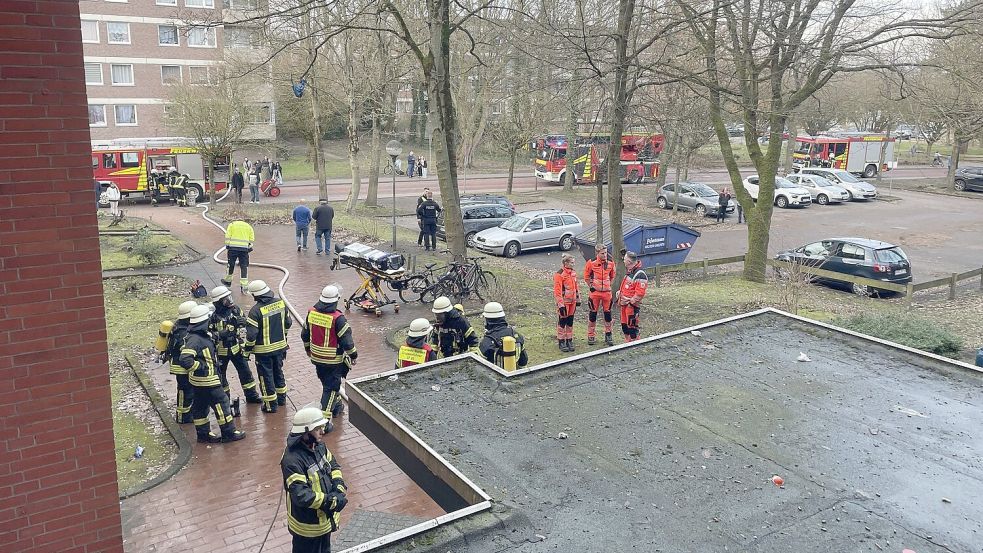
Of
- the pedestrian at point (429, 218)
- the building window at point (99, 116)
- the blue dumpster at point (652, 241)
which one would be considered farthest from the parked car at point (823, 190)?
the building window at point (99, 116)

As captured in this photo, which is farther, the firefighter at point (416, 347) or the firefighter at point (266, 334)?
the firefighter at point (266, 334)

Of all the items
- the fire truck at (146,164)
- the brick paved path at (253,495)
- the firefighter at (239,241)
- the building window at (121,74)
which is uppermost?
the building window at (121,74)

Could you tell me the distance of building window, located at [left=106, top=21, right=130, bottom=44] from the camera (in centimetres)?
4253

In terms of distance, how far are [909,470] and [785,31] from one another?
1266cm

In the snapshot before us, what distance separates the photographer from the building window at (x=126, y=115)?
1710 inches

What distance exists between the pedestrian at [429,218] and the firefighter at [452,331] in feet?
39.3

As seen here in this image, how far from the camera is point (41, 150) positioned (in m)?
4.39

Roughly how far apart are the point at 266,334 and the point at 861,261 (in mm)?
15689

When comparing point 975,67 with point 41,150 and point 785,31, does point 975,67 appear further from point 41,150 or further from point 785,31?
point 41,150

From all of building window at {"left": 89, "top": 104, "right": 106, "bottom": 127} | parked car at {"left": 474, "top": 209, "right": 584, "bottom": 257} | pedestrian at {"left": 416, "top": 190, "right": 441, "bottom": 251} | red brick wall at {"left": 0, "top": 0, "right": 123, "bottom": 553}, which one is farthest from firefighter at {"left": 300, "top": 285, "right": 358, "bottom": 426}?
building window at {"left": 89, "top": 104, "right": 106, "bottom": 127}

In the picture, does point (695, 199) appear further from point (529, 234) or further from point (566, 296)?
point (566, 296)

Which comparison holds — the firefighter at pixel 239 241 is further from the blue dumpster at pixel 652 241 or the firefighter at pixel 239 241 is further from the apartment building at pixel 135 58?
the apartment building at pixel 135 58

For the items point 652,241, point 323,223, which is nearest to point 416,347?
point 323,223

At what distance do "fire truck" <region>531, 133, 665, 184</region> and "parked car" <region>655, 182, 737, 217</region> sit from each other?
7399 millimetres
